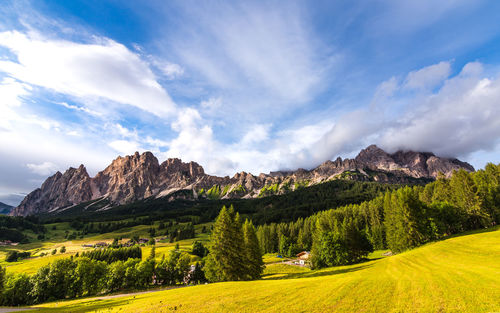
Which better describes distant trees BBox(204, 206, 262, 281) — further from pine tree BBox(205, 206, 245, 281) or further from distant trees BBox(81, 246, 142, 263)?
distant trees BBox(81, 246, 142, 263)

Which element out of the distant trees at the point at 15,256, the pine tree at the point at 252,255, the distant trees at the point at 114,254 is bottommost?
the distant trees at the point at 15,256

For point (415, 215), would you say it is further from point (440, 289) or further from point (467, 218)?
point (440, 289)

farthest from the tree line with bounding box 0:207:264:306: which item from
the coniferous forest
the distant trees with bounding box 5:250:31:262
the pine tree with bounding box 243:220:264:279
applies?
the distant trees with bounding box 5:250:31:262

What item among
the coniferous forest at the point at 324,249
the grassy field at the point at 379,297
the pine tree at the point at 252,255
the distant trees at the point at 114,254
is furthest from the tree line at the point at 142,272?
the distant trees at the point at 114,254

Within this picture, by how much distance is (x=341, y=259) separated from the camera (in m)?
66.5

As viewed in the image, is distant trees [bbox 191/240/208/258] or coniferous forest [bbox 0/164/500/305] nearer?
coniferous forest [bbox 0/164/500/305]

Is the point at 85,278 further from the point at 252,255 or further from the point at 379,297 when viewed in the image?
the point at 379,297

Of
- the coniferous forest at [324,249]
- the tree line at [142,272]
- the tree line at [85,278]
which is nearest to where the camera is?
the tree line at [142,272]

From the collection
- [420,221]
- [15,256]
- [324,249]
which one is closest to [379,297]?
[324,249]

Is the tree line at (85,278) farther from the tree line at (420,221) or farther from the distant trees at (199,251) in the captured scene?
the distant trees at (199,251)

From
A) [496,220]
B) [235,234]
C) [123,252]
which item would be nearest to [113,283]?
[123,252]

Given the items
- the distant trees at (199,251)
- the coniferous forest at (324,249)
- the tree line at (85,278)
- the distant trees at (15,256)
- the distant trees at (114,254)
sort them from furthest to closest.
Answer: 1. the distant trees at (15,256)
2. the distant trees at (199,251)
3. the distant trees at (114,254)
4. the tree line at (85,278)
5. the coniferous forest at (324,249)

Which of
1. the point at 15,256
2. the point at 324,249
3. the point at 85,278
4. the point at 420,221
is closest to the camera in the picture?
the point at 420,221

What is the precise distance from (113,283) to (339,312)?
82753 mm
